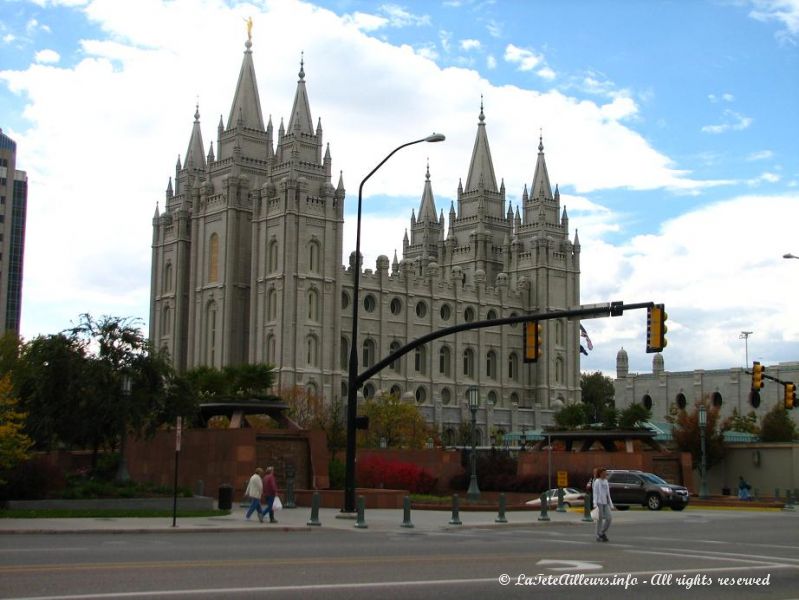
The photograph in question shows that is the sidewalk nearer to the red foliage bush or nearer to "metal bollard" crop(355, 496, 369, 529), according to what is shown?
"metal bollard" crop(355, 496, 369, 529)

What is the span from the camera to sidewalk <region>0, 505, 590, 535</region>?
936 inches

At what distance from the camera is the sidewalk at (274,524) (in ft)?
78.0

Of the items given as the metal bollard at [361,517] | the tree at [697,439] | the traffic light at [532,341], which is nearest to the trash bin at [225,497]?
the metal bollard at [361,517]

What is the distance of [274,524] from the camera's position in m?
26.5

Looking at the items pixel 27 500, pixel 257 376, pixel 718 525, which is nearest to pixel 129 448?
pixel 27 500

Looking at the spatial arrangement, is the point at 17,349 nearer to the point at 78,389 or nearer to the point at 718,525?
the point at 78,389

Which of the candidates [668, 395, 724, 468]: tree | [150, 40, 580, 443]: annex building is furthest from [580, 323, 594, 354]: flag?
[668, 395, 724, 468]: tree

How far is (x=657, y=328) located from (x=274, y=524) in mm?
10096

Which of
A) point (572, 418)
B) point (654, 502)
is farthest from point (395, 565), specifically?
point (572, 418)

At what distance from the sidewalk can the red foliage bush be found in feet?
37.2

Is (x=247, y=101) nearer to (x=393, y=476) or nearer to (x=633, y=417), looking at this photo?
(x=633, y=417)

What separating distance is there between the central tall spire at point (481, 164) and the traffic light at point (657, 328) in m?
100

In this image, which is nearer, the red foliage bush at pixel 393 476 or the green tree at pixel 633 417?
the red foliage bush at pixel 393 476

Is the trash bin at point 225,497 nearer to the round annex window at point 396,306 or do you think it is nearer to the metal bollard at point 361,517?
the metal bollard at point 361,517
